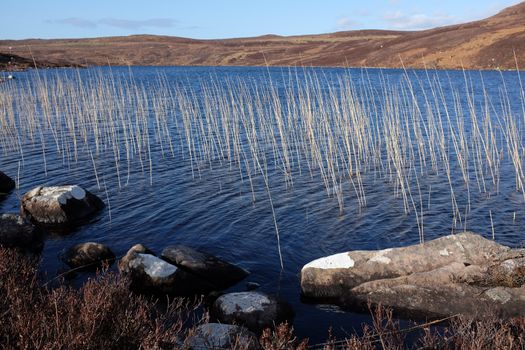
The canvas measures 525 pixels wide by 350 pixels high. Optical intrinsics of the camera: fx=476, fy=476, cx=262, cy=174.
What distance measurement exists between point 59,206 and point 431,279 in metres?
7.72

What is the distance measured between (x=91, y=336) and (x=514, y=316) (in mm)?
5185

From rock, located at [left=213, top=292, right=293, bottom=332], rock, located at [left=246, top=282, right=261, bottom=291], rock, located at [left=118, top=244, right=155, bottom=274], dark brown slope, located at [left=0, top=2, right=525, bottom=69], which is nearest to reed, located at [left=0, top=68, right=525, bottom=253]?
rock, located at [left=246, top=282, right=261, bottom=291]

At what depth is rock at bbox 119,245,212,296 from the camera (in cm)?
721

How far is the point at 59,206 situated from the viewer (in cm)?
1034

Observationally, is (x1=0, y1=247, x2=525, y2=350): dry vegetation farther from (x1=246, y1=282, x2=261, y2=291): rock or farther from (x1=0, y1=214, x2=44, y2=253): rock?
(x1=0, y1=214, x2=44, y2=253): rock

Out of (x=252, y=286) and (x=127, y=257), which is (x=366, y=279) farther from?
(x=127, y=257)


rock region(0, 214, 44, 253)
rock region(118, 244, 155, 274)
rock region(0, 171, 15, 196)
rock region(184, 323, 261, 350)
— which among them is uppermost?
rock region(0, 171, 15, 196)

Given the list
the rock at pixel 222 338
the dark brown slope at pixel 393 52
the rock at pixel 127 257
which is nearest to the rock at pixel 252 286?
the rock at pixel 127 257

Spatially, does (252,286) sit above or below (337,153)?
below

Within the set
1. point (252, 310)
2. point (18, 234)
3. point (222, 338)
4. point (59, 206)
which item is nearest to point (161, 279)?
point (252, 310)

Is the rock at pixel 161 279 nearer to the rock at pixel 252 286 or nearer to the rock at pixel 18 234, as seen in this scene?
the rock at pixel 252 286

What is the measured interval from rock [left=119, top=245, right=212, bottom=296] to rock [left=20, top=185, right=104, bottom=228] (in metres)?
3.62

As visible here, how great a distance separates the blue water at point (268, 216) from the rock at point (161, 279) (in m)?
0.77

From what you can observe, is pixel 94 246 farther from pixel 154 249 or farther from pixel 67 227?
pixel 67 227
